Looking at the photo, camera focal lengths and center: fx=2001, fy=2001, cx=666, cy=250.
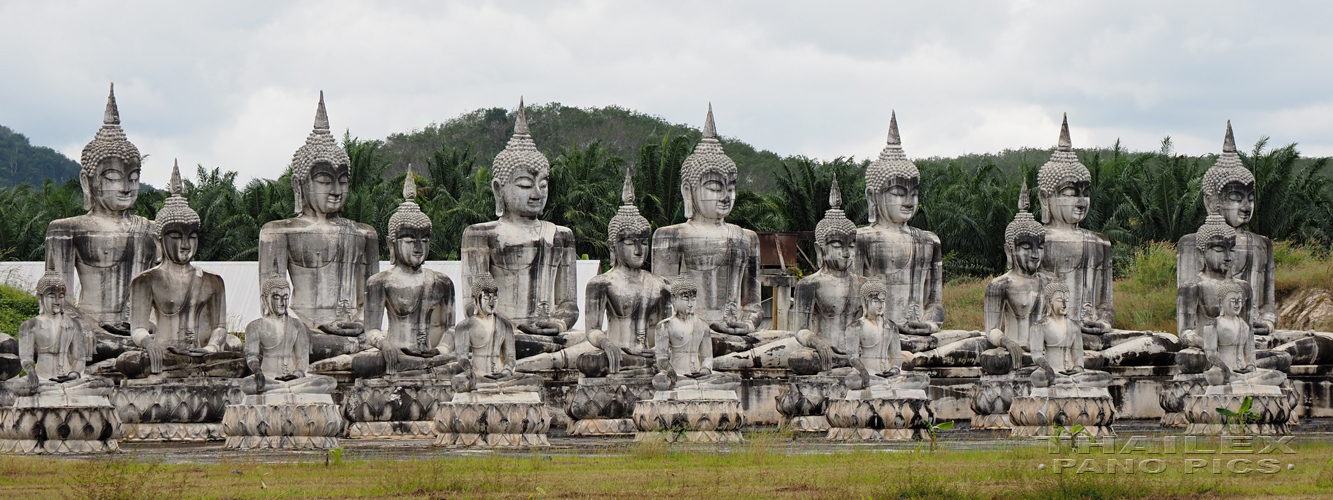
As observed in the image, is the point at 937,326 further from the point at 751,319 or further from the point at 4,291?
the point at 4,291

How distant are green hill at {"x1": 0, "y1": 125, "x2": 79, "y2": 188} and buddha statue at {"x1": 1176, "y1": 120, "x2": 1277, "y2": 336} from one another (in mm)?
80054

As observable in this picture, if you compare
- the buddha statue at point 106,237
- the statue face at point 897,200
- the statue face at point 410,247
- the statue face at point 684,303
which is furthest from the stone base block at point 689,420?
the buddha statue at point 106,237

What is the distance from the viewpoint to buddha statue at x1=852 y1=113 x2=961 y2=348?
94.1ft

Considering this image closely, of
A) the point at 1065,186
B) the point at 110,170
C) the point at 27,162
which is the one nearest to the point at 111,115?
the point at 110,170

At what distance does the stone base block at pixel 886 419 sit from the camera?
23.5 metres

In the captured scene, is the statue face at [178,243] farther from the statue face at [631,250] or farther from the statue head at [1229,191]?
the statue head at [1229,191]

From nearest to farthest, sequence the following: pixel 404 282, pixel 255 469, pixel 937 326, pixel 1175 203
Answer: pixel 255 469 < pixel 404 282 < pixel 937 326 < pixel 1175 203

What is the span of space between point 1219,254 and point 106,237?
1542 centimetres

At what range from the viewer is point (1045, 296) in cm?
2645

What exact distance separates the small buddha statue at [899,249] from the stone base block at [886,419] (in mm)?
4888

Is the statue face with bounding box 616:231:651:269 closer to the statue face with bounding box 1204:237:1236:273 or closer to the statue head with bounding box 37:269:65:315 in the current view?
the statue head with bounding box 37:269:65:315

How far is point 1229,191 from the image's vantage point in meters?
29.9

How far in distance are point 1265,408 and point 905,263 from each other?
5.60 metres

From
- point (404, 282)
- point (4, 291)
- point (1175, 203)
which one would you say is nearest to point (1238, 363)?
point (404, 282)
